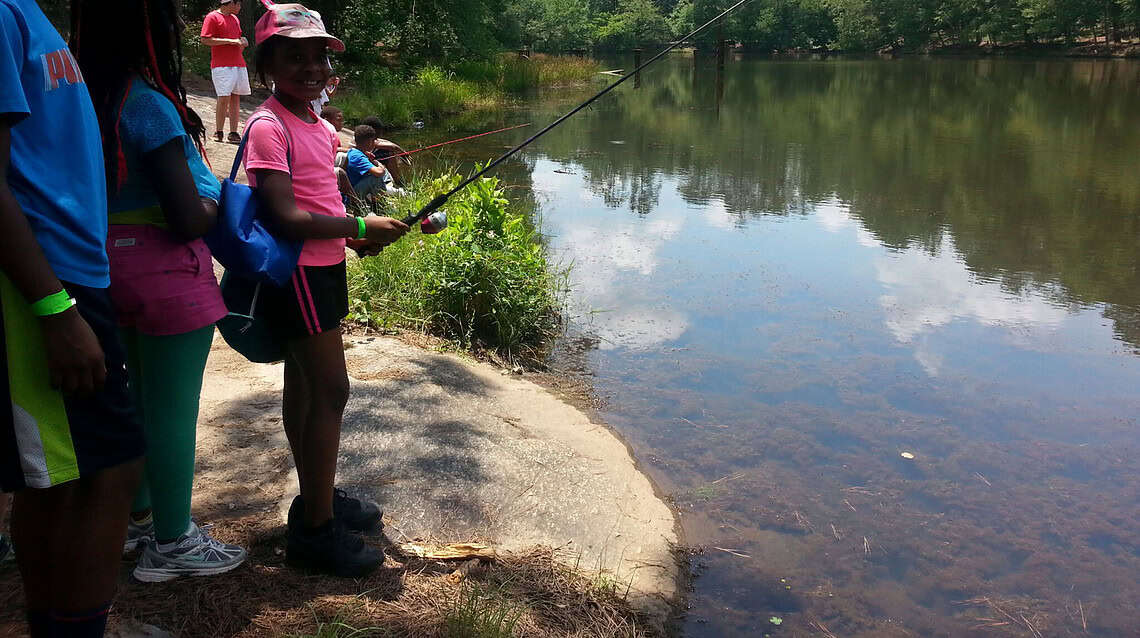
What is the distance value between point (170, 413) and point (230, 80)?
6.77 m

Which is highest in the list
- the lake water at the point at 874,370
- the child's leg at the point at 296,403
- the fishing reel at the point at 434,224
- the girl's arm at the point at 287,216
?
the girl's arm at the point at 287,216

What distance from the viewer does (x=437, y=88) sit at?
19.0 metres

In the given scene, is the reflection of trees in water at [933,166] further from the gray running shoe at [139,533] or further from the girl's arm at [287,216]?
Answer: the gray running shoe at [139,533]

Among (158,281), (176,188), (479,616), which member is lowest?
(479,616)

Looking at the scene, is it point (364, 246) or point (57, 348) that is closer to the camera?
point (57, 348)

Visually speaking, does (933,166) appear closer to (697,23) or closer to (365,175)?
(365,175)

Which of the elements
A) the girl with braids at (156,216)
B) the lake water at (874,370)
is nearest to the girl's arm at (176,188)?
the girl with braids at (156,216)

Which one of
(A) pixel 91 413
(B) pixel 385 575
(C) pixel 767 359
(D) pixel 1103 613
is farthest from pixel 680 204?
(A) pixel 91 413

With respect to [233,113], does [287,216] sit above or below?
above

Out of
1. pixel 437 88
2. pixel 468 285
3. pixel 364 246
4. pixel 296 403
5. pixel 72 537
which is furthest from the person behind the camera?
pixel 437 88

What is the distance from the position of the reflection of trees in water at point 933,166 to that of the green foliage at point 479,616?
5.65 metres

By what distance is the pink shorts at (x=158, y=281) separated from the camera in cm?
205

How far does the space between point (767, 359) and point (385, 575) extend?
3.79m

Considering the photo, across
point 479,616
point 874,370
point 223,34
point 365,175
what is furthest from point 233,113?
point 479,616
